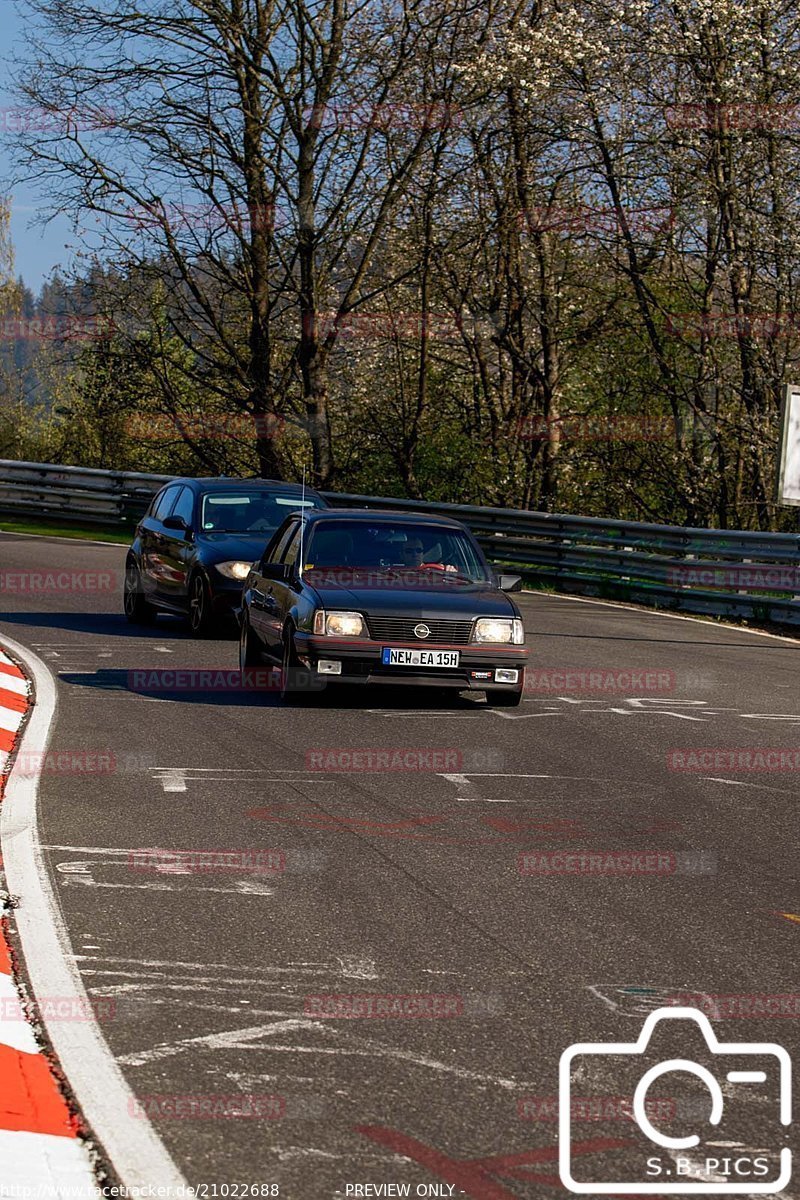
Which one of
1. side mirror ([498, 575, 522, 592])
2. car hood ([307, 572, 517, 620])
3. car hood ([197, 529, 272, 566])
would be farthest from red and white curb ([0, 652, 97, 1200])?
car hood ([197, 529, 272, 566])

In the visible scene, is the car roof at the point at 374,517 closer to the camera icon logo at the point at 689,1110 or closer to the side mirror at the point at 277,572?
the side mirror at the point at 277,572

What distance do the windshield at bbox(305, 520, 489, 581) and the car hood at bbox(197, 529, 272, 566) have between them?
2.78 m

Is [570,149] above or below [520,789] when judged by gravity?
above

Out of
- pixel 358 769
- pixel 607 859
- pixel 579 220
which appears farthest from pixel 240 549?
pixel 579 220

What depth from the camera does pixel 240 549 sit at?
653 inches

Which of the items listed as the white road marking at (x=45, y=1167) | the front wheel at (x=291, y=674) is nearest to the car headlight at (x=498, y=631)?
the front wheel at (x=291, y=674)

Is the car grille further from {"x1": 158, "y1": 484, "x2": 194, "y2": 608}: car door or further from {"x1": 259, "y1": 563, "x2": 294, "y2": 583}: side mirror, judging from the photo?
{"x1": 158, "y1": 484, "x2": 194, "y2": 608}: car door

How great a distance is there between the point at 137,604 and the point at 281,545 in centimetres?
403

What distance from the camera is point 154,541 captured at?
17656 millimetres

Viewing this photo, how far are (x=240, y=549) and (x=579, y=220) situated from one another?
1407cm

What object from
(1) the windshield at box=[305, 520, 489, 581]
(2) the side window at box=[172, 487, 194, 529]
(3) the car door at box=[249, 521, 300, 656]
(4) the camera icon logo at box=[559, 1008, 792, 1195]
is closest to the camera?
(4) the camera icon logo at box=[559, 1008, 792, 1195]

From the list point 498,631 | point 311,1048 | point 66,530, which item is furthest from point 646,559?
point 311,1048

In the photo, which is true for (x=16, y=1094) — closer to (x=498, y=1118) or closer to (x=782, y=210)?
(x=498, y=1118)

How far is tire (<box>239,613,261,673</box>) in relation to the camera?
1379 cm
